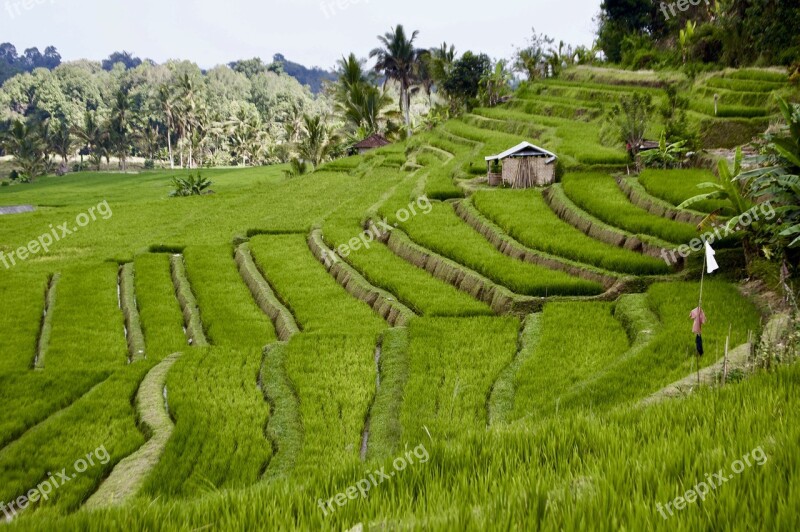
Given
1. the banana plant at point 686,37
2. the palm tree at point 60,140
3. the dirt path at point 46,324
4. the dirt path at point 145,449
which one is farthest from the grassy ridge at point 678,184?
the palm tree at point 60,140

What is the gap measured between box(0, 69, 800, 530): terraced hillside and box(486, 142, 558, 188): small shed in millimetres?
808

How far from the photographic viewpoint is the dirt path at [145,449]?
6480 mm

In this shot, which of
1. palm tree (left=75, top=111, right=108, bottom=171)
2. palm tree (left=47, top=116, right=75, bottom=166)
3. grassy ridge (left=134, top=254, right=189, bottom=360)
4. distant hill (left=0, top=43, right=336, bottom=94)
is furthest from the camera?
distant hill (left=0, top=43, right=336, bottom=94)

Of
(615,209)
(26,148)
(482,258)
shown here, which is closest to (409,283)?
(482,258)

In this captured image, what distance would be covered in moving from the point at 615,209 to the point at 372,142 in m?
27.8

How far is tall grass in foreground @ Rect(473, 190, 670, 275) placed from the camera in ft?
40.0

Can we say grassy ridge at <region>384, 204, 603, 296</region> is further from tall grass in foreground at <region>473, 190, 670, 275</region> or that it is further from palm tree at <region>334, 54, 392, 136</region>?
palm tree at <region>334, 54, 392, 136</region>

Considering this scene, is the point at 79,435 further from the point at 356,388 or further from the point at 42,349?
the point at 42,349

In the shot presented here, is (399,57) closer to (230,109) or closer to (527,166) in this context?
(527,166)

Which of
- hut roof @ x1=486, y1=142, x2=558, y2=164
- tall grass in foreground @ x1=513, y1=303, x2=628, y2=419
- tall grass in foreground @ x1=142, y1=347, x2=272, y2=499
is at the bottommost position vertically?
tall grass in foreground @ x1=142, y1=347, x2=272, y2=499

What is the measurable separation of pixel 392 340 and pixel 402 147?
1040 inches

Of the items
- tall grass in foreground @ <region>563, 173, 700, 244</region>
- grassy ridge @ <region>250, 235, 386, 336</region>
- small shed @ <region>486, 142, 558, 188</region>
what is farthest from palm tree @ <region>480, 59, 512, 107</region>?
grassy ridge @ <region>250, 235, 386, 336</region>

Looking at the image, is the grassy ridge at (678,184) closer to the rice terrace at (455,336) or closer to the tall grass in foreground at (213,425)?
the rice terrace at (455,336)

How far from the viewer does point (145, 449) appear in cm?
755
